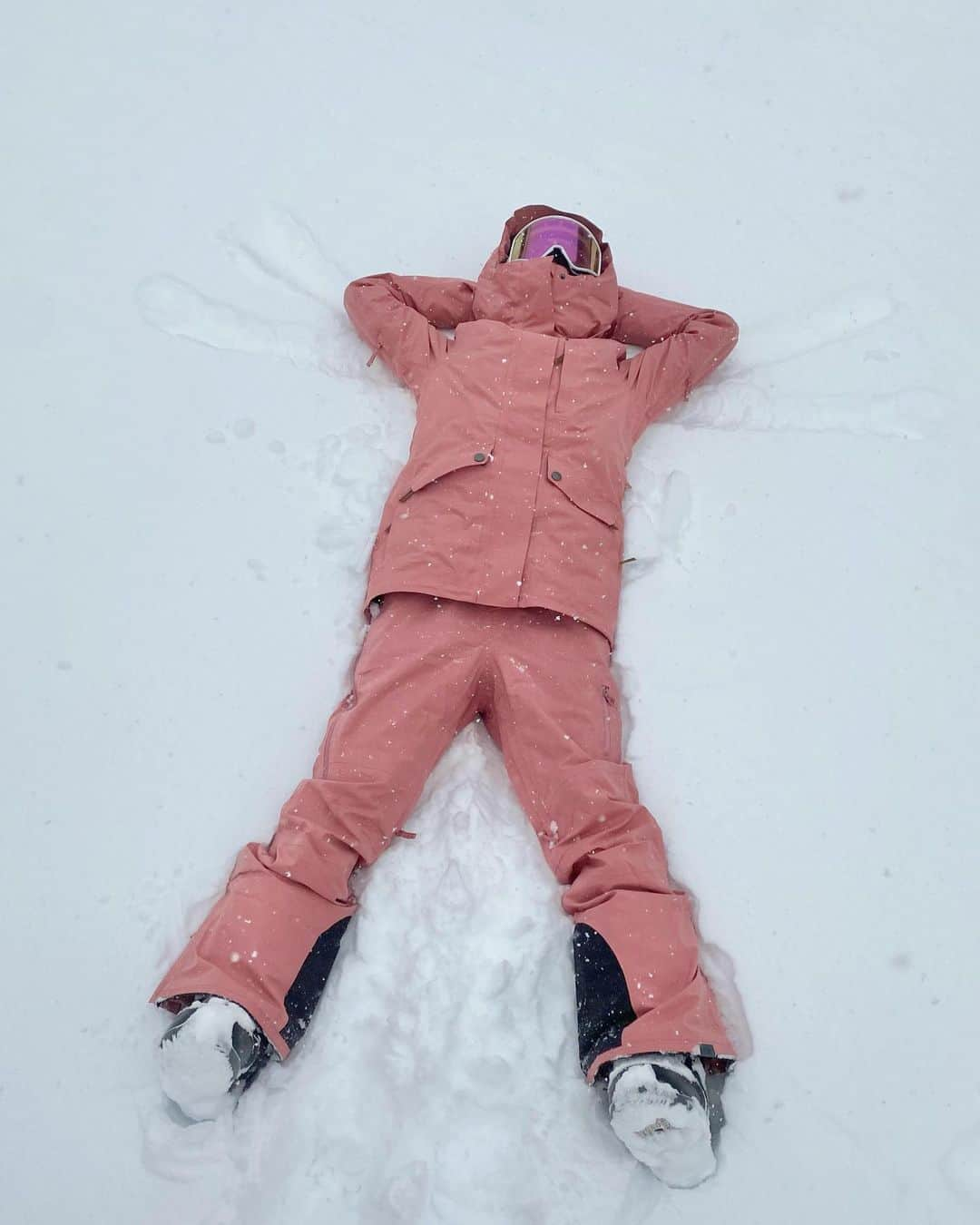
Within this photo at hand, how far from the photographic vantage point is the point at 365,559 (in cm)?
241

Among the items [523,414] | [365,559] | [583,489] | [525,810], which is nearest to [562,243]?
[523,414]

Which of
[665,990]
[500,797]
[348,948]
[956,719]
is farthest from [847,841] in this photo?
[348,948]

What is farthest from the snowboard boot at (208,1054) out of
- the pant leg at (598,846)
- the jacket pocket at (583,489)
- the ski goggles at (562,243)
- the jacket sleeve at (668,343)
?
the ski goggles at (562,243)

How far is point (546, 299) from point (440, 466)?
69 cm

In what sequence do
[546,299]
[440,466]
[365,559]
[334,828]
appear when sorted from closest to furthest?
[334,828]
[440,466]
[365,559]
[546,299]

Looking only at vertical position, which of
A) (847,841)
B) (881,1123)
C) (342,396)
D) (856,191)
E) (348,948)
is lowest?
(881,1123)

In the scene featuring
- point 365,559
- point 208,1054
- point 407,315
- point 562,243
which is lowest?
point 208,1054

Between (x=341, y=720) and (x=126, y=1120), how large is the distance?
85cm

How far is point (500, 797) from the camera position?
2.11 meters

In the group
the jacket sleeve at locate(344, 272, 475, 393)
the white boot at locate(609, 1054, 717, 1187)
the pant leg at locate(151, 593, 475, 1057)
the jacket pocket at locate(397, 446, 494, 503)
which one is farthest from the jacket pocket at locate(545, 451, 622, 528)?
the white boot at locate(609, 1054, 717, 1187)

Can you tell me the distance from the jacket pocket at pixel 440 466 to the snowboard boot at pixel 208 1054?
1.24 meters

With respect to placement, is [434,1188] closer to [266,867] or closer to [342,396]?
[266,867]

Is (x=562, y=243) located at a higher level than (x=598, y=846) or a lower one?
higher

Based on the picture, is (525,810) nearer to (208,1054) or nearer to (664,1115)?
(664,1115)
